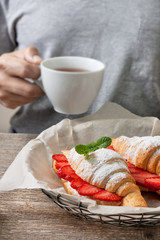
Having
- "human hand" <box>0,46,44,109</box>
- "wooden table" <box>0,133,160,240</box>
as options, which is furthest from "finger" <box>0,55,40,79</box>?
"wooden table" <box>0,133,160,240</box>

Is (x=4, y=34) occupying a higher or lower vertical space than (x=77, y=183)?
higher

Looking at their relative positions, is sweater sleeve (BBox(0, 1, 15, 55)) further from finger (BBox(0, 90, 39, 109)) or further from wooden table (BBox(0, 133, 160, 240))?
wooden table (BBox(0, 133, 160, 240))

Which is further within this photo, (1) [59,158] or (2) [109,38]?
(2) [109,38]

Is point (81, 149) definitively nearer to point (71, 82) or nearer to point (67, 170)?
point (67, 170)

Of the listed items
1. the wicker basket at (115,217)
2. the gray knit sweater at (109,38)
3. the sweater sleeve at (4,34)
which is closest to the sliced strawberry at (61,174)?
the wicker basket at (115,217)

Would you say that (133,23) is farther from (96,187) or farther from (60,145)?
(96,187)

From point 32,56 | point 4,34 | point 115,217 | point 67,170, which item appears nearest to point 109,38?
point 32,56
